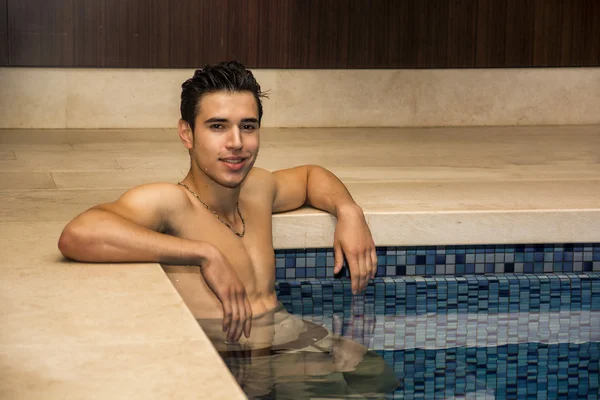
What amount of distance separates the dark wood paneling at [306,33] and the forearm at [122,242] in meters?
4.06

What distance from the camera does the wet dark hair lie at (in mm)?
2871

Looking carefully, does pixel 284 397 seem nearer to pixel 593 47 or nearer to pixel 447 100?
pixel 447 100

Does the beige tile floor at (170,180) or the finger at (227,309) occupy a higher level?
the beige tile floor at (170,180)

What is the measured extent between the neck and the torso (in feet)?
0.11

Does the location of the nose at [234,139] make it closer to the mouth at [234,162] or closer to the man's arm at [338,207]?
the mouth at [234,162]

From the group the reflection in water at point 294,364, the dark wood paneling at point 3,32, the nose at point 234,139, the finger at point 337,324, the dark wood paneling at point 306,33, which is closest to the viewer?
the reflection in water at point 294,364

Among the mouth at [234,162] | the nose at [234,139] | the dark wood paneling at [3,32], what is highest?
the dark wood paneling at [3,32]

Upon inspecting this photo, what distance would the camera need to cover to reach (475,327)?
11.9 ft

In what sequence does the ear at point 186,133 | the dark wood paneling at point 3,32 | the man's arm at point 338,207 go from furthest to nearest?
1. the dark wood paneling at point 3,32
2. the man's arm at point 338,207
3. the ear at point 186,133

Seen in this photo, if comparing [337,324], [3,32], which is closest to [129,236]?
[337,324]

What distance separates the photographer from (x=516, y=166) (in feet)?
17.0

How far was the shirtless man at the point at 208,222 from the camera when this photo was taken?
2.78m

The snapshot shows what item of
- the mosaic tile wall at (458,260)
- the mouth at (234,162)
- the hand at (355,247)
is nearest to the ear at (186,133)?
the mouth at (234,162)

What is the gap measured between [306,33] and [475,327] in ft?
12.5
